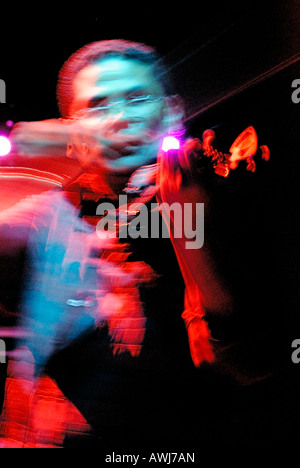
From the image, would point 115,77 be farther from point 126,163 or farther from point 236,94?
point 236,94

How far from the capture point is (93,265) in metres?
1.77

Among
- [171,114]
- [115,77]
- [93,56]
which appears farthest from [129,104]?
[93,56]

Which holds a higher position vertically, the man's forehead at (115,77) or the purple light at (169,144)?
the man's forehead at (115,77)

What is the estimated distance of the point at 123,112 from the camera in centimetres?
179

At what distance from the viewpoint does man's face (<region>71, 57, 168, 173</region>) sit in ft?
5.81

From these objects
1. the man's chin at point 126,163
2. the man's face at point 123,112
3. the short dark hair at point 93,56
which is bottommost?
the man's chin at point 126,163

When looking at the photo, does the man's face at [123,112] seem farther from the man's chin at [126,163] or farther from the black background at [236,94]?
the black background at [236,94]

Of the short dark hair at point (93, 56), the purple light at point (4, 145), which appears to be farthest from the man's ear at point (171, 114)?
the purple light at point (4, 145)

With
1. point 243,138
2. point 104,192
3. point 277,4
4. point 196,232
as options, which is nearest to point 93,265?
point 104,192

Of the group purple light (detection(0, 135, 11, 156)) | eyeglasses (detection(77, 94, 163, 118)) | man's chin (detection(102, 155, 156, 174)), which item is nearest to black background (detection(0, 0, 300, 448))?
purple light (detection(0, 135, 11, 156))

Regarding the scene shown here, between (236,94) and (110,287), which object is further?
(236,94)

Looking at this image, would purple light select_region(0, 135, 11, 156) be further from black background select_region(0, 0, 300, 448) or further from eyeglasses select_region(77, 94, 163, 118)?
eyeglasses select_region(77, 94, 163, 118)

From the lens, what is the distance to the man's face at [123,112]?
69.7 inches

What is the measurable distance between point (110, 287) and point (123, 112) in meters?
0.85
